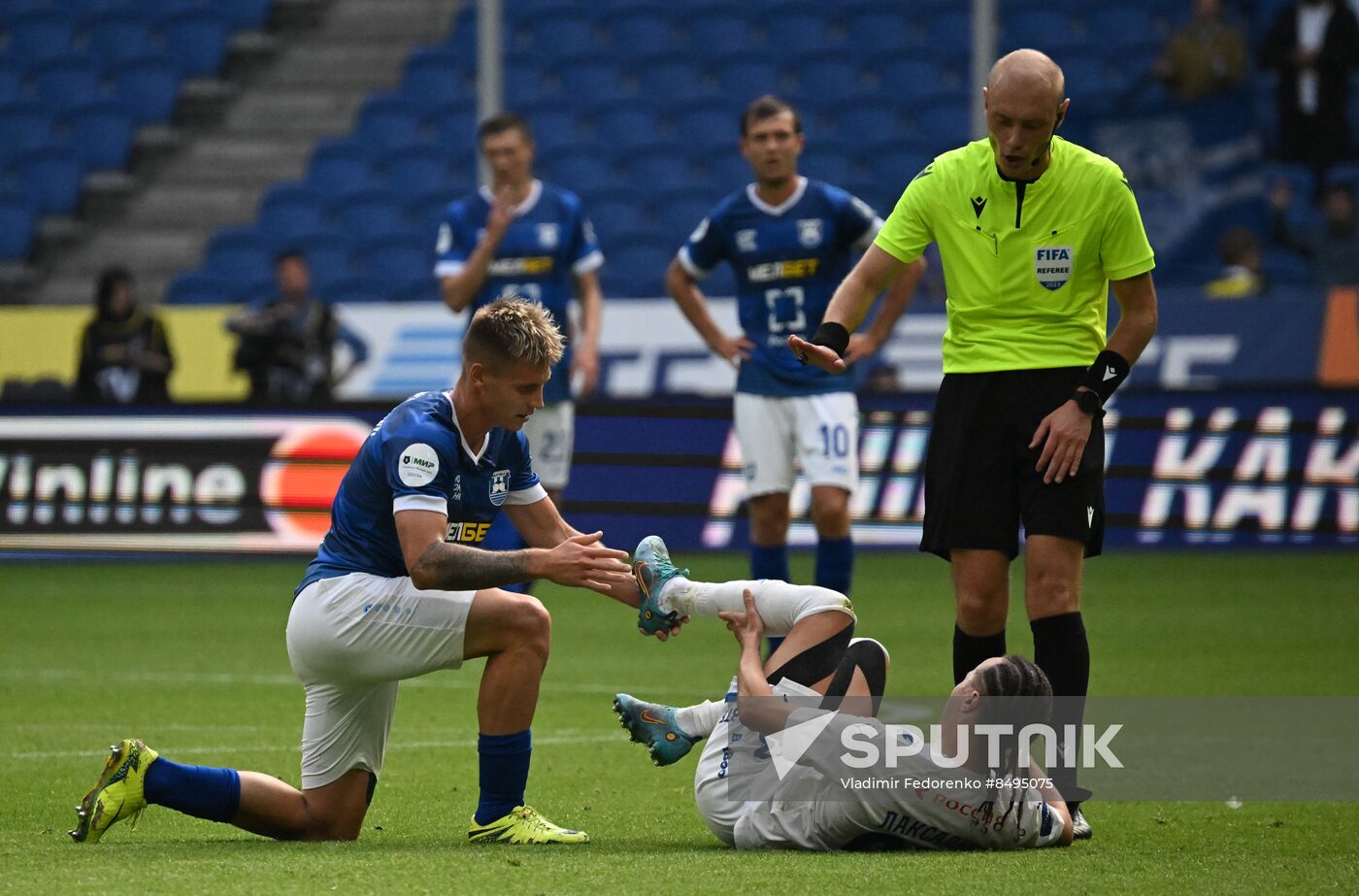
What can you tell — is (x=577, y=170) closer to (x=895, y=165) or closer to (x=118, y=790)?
(x=895, y=165)

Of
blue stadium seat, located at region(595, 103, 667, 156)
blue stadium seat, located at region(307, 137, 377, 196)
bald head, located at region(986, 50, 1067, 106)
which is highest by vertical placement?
blue stadium seat, located at region(595, 103, 667, 156)

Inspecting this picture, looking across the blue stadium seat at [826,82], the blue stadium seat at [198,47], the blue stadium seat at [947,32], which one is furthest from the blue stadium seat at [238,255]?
the blue stadium seat at [947,32]

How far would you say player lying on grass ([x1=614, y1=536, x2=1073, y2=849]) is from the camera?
500 cm

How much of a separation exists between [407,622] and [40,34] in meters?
18.1

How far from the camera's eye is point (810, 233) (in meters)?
9.23

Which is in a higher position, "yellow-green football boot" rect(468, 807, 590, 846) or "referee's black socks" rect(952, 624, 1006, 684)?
"referee's black socks" rect(952, 624, 1006, 684)

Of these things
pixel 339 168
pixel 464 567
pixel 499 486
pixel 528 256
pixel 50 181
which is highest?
pixel 339 168

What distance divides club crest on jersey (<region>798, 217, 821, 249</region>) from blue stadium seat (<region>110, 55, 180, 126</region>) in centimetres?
1356

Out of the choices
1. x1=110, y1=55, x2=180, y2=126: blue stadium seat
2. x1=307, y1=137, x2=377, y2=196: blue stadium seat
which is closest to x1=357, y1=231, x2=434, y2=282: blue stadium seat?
x1=307, y1=137, x2=377, y2=196: blue stadium seat

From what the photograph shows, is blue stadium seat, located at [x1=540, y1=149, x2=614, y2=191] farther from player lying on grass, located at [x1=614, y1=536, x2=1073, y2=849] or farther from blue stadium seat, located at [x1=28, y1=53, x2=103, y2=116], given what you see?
player lying on grass, located at [x1=614, y1=536, x2=1073, y2=849]

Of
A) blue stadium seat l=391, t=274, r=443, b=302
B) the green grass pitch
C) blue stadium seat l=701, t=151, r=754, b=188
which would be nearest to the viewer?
the green grass pitch

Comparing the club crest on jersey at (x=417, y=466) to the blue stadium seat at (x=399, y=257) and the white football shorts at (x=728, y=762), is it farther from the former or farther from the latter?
the blue stadium seat at (x=399, y=257)

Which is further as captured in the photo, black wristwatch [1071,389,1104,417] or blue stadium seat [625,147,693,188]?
blue stadium seat [625,147,693,188]

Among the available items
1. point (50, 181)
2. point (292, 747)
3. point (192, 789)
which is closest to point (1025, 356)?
point (192, 789)
